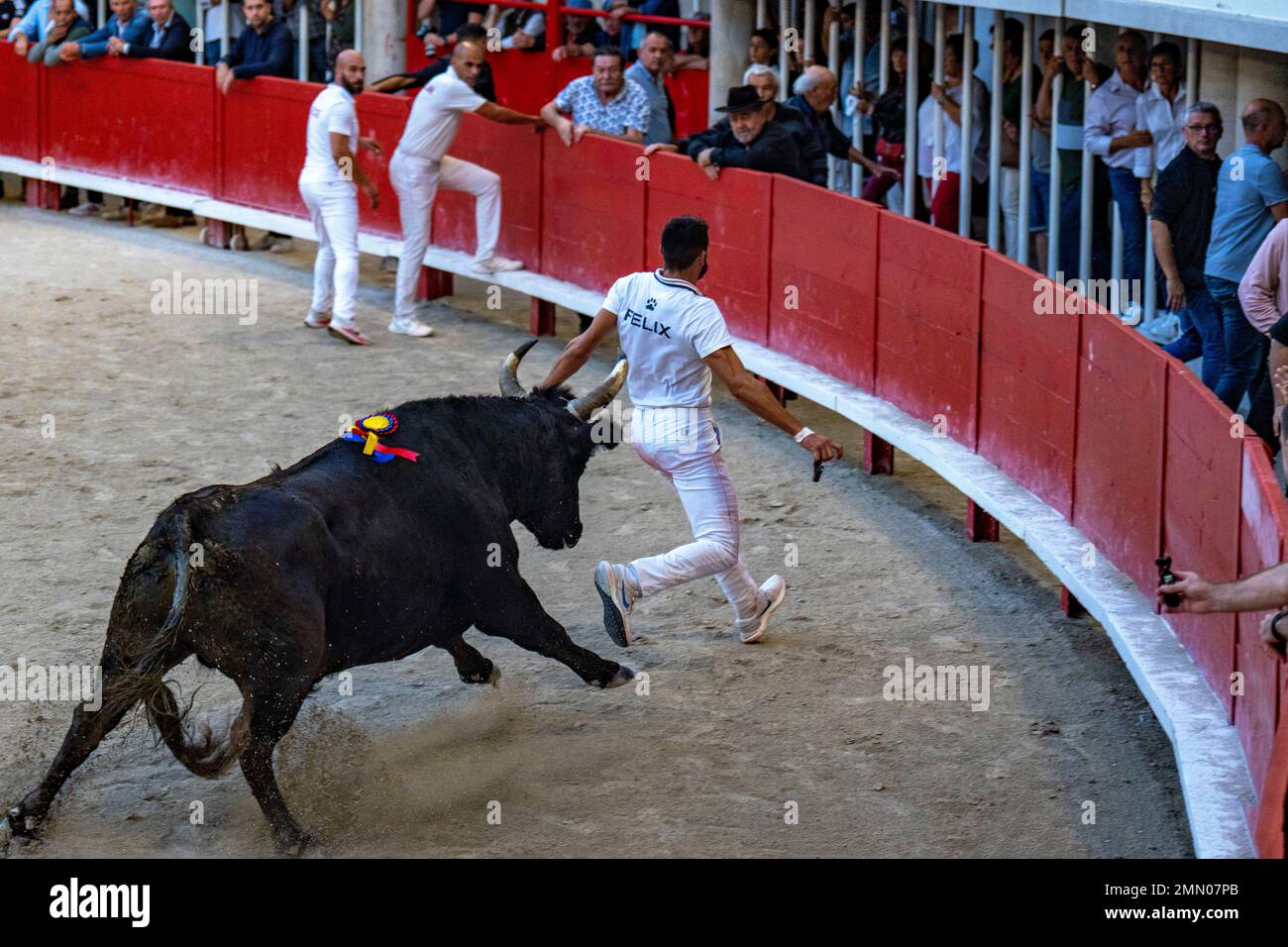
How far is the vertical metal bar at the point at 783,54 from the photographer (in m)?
14.2

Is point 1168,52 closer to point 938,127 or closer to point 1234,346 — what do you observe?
point 1234,346

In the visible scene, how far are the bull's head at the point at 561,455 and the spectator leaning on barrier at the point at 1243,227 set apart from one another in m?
3.45

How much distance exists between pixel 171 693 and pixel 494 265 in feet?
26.2

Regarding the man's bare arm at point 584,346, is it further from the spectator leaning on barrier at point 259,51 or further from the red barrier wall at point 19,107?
the red barrier wall at point 19,107

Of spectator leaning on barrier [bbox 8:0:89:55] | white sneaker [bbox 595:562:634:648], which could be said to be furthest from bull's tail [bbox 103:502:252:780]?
spectator leaning on barrier [bbox 8:0:89:55]

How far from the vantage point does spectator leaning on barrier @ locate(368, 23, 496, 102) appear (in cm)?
1278

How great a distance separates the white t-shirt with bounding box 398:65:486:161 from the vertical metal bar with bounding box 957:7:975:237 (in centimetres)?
305

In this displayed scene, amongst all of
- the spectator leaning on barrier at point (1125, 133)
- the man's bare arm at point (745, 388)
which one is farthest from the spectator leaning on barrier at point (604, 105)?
the man's bare arm at point (745, 388)

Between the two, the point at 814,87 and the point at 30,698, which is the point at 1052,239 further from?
the point at 30,698

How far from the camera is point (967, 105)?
41.4 ft

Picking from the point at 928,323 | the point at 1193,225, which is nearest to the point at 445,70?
the point at 928,323

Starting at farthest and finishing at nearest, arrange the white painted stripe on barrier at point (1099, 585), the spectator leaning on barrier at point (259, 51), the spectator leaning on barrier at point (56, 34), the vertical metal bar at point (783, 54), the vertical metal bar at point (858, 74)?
the spectator leaning on barrier at point (56, 34) → the spectator leaning on barrier at point (259, 51) → the vertical metal bar at point (783, 54) → the vertical metal bar at point (858, 74) → the white painted stripe on barrier at point (1099, 585)
